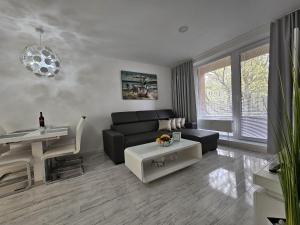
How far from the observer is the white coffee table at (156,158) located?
1691mm

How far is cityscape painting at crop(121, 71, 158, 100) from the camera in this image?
3594mm

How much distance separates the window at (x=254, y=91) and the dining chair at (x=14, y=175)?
155 inches

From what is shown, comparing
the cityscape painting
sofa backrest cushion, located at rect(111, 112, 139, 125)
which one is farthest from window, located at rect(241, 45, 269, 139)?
sofa backrest cushion, located at rect(111, 112, 139, 125)

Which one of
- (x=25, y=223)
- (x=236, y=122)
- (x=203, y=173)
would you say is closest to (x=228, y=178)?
(x=203, y=173)

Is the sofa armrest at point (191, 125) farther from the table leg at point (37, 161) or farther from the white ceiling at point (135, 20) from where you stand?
the table leg at point (37, 161)

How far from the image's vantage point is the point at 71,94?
2965mm

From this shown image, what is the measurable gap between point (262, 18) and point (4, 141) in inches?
160

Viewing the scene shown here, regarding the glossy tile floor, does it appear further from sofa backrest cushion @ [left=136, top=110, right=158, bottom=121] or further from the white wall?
sofa backrest cushion @ [left=136, top=110, right=158, bottom=121]

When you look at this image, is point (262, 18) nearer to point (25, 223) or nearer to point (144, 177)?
point (144, 177)

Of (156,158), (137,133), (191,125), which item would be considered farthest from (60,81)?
(191,125)

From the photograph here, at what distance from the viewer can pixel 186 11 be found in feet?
6.20

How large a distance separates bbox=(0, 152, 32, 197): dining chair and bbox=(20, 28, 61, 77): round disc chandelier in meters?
1.21

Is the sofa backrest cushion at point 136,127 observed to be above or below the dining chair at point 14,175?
above

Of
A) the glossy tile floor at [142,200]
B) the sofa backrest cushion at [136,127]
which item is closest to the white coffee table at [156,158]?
the glossy tile floor at [142,200]
